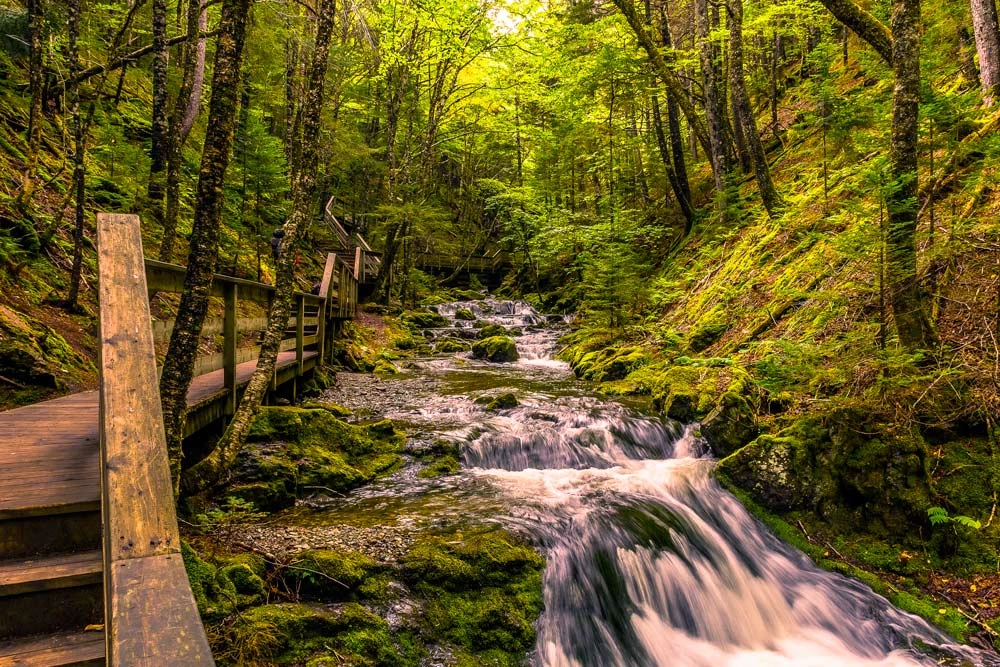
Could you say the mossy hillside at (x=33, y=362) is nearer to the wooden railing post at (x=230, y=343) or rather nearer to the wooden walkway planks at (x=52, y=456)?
the wooden walkway planks at (x=52, y=456)

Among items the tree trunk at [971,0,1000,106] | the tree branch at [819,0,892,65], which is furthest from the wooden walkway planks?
the tree trunk at [971,0,1000,106]

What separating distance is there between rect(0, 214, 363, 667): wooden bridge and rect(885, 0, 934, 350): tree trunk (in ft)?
20.0

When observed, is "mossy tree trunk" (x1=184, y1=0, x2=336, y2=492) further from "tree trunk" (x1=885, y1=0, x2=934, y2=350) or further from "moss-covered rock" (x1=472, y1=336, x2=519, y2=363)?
"moss-covered rock" (x1=472, y1=336, x2=519, y2=363)

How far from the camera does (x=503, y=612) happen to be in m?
3.65

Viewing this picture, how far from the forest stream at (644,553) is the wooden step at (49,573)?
2.31m

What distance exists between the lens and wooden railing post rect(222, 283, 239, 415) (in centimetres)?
496

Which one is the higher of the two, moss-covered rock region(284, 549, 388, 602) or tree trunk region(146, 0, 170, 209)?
tree trunk region(146, 0, 170, 209)

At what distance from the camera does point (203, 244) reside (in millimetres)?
3615

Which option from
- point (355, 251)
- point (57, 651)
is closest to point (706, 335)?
point (57, 651)

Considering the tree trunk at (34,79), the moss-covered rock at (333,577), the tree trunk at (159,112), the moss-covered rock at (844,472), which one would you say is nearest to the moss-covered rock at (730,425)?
the moss-covered rock at (844,472)

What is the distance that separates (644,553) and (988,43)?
8.22 m

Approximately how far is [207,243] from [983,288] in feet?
24.0

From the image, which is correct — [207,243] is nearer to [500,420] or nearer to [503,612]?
[503,612]

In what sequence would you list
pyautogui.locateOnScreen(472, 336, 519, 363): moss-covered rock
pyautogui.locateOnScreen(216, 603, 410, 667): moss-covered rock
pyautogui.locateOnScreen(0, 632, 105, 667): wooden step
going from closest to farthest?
pyautogui.locateOnScreen(0, 632, 105, 667): wooden step, pyautogui.locateOnScreen(216, 603, 410, 667): moss-covered rock, pyautogui.locateOnScreen(472, 336, 519, 363): moss-covered rock
